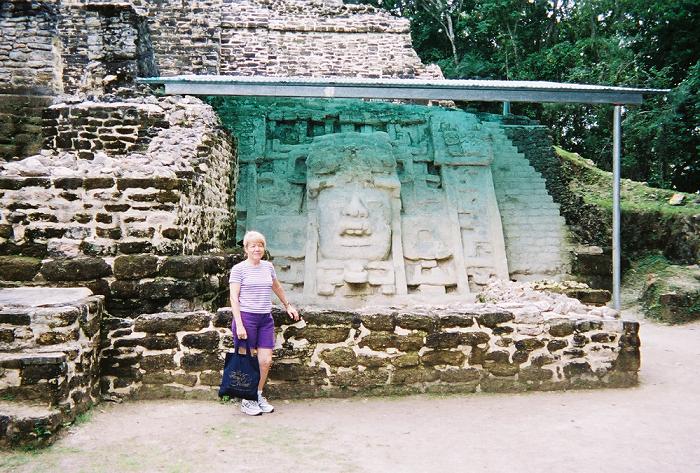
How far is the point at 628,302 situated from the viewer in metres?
8.24

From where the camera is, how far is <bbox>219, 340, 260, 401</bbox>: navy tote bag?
3746mm

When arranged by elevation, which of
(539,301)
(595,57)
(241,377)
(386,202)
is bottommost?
(241,377)

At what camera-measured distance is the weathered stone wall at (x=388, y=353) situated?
405cm

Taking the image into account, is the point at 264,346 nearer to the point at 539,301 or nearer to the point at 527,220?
the point at 539,301

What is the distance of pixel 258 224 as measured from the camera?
7613 mm

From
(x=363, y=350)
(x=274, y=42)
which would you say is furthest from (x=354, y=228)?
(x=274, y=42)

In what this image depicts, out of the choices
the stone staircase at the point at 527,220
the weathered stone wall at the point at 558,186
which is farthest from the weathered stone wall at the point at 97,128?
the weathered stone wall at the point at 558,186

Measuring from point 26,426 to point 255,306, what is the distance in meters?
1.48

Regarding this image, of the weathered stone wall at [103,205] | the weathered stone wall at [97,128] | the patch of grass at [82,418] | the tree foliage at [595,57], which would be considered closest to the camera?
the patch of grass at [82,418]

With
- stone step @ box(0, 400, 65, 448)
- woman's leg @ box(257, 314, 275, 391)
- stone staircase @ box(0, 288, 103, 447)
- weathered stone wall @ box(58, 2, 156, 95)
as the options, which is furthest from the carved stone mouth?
stone step @ box(0, 400, 65, 448)

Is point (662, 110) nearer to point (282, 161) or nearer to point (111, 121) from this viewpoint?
point (282, 161)

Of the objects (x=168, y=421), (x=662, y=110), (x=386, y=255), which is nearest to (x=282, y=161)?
(x=386, y=255)

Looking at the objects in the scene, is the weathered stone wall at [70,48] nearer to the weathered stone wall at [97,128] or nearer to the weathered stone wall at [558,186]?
the weathered stone wall at [97,128]

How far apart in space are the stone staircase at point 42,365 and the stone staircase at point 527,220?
571 centimetres
